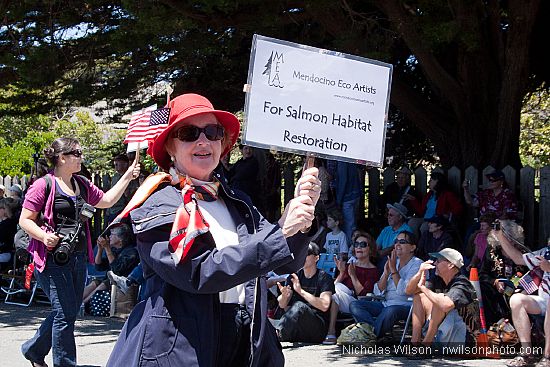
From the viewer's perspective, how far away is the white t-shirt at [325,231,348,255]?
10422 millimetres

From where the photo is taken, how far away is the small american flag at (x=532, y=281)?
7.54m

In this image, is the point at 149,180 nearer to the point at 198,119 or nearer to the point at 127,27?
the point at 198,119

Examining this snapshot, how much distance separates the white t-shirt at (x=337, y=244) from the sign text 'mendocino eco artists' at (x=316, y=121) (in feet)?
22.5

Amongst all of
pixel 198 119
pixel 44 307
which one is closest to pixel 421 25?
pixel 44 307

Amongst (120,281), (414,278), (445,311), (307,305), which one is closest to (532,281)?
(445,311)

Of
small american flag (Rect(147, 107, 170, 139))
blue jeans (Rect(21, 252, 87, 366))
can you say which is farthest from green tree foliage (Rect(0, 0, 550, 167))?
small american flag (Rect(147, 107, 170, 139))

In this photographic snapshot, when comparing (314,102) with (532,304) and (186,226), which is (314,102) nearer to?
(186,226)

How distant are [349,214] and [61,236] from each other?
6.25 metres

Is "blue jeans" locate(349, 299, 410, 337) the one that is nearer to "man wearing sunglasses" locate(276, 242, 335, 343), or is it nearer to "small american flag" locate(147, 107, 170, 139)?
"man wearing sunglasses" locate(276, 242, 335, 343)

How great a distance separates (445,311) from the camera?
7.69 metres

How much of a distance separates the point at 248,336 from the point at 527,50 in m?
9.83

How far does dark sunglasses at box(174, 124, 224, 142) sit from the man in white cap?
484 cm

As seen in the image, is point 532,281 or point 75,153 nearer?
point 75,153

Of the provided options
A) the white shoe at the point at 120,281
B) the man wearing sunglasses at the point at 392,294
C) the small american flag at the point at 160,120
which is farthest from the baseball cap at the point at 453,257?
the small american flag at the point at 160,120
